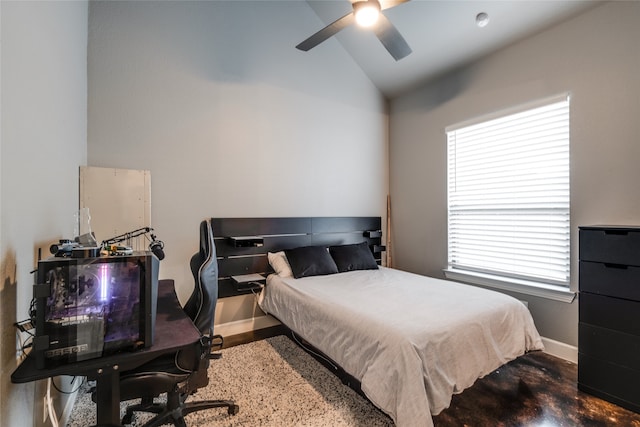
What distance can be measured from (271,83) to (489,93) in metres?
2.33

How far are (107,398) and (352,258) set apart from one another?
99.3 inches

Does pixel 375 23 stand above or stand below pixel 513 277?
above

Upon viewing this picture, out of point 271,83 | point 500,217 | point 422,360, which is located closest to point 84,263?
point 422,360

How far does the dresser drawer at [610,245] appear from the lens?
1.85 meters

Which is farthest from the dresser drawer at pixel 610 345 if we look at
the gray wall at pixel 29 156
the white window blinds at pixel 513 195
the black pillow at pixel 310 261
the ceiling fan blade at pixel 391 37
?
the gray wall at pixel 29 156

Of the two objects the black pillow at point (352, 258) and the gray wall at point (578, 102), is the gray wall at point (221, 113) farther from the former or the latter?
the gray wall at point (578, 102)

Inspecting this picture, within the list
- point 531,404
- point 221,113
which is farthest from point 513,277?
point 221,113

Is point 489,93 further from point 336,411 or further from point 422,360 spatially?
point 336,411

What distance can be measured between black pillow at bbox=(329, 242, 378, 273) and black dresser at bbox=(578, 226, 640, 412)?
1.85 meters

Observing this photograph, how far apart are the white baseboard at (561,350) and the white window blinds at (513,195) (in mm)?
513

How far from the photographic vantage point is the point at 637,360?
1.83 meters

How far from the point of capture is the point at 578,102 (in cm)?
241

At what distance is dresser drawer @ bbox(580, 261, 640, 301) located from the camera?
6.10ft

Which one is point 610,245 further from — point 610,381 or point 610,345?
point 610,381
